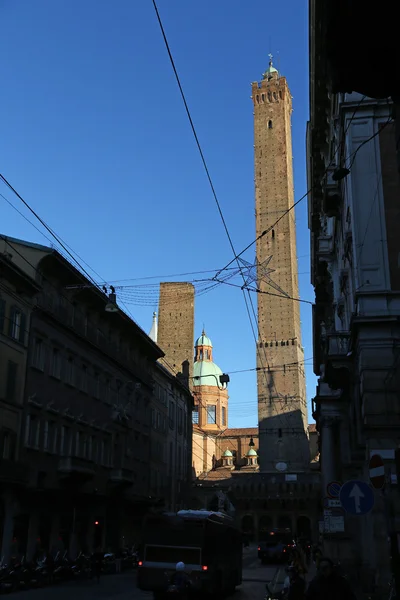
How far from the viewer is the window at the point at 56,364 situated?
26123 mm

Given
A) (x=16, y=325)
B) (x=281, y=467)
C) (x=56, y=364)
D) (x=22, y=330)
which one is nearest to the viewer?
(x=16, y=325)

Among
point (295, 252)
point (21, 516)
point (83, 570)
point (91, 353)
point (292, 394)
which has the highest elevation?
point (295, 252)

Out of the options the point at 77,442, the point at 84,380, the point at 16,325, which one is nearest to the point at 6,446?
the point at 16,325

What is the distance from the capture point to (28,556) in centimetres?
2280

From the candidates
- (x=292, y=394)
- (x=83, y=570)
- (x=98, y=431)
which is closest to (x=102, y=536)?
(x=98, y=431)

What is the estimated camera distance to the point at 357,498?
8969 mm

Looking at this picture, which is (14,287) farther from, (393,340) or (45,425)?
(393,340)

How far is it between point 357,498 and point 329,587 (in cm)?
209

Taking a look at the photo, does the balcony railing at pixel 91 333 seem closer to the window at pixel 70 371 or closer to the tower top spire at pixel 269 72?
the window at pixel 70 371

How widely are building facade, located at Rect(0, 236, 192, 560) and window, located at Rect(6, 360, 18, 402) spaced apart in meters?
0.92

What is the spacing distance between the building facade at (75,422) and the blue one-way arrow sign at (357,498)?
11915mm

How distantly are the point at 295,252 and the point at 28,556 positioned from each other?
52.0 metres

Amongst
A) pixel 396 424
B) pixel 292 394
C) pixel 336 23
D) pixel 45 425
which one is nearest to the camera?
pixel 336 23

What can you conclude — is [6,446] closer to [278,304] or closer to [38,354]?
[38,354]
